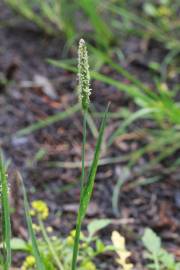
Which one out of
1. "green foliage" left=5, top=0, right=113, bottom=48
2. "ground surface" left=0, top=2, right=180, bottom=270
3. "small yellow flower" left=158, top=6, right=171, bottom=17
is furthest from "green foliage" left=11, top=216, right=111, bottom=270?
"small yellow flower" left=158, top=6, right=171, bottom=17

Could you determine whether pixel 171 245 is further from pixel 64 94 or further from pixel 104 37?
pixel 104 37

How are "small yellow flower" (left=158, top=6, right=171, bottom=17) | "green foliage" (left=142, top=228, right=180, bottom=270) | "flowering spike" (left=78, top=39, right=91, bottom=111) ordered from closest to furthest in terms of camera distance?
"flowering spike" (left=78, top=39, right=91, bottom=111) → "green foliage" (left=142, top=228, right=180, bottom=270) → "small yellow flower" (left=158, top=6, right=171, bottom=17)

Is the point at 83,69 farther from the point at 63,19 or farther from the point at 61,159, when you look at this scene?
the point at 63,19

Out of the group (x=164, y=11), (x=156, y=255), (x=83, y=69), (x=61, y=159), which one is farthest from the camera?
(x=164, y=11)

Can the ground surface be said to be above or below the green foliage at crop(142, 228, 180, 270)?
above

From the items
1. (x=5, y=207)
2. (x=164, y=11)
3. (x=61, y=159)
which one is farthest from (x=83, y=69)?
(x=164, y=11)

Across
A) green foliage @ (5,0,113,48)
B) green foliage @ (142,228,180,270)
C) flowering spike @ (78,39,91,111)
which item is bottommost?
green foliage @ (142,228,180,270)

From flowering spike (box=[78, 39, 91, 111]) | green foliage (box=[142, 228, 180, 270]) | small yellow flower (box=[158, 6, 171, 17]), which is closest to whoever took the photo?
flowering spike (box=[78, 39, 91, 111])

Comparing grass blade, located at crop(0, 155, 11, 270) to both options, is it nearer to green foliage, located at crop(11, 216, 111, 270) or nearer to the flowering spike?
the flowering spike

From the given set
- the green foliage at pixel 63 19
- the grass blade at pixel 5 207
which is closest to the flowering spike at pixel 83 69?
the grass blade at pixel 5 207
